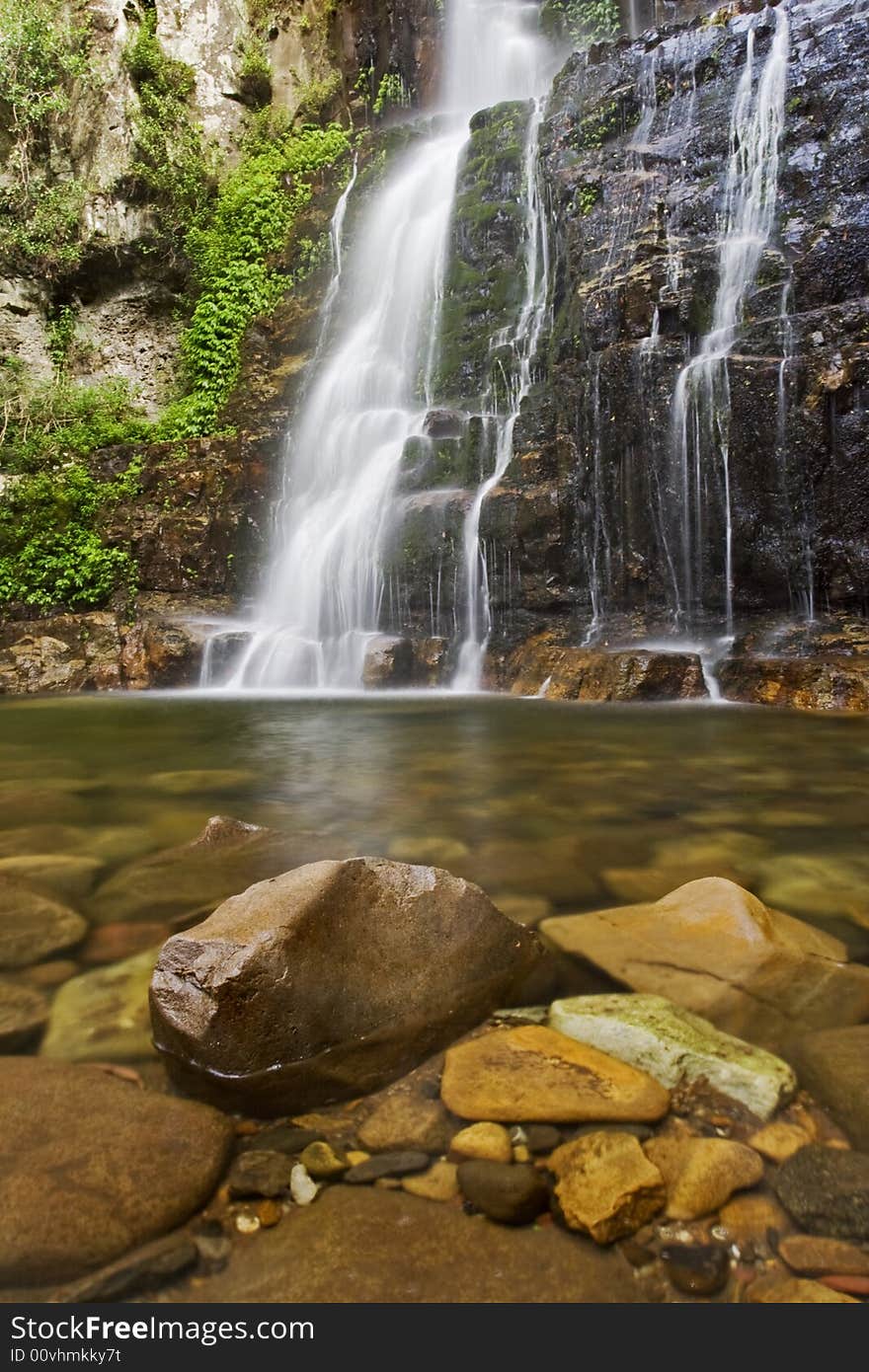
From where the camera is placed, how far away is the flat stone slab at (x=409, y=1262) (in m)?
1.09

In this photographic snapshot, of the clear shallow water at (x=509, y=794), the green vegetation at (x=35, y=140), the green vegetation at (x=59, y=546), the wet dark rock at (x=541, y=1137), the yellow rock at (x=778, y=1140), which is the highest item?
the green vegetation at (x=35, y=140)

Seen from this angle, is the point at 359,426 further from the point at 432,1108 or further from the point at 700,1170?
the point at 700,1170

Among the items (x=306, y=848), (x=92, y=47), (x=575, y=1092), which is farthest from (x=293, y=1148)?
(x=92, y=47)

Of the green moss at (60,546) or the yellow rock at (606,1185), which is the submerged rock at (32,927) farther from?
the green moss at (60,546)

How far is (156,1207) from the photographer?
1223mm

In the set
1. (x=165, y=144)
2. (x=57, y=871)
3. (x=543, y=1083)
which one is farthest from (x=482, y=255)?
(x=543, y=1083)

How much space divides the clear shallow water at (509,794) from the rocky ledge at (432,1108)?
0.66 meters

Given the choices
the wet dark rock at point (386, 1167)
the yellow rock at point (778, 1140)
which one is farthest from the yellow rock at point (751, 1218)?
the wet dark rock at point (386, 1167)

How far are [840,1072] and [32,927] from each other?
2.23 metres

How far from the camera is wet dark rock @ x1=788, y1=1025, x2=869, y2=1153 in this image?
147cm

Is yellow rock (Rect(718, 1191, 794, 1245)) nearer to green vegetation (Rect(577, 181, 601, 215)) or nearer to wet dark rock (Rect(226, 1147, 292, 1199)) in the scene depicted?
wet dark rock (Rect(226, 1147, 292, 1199))

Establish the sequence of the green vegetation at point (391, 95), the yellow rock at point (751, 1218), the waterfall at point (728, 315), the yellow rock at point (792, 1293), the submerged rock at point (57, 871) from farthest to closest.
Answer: the green vegetation at point (391, 95) → the waterfall at point (728, 315) → the submerged rock at point (57, 871) → the yellow rock at point (751, 1218) → the yellow rock at point (792, 1293)
